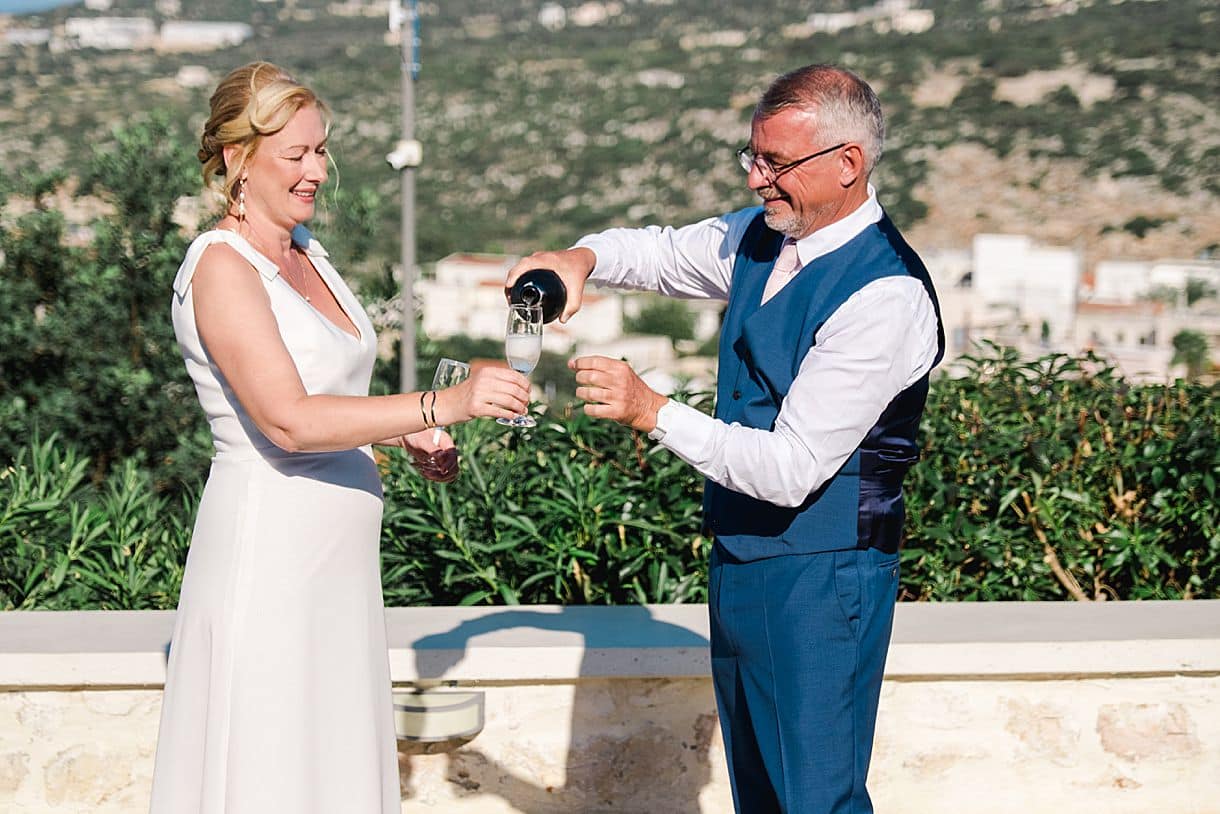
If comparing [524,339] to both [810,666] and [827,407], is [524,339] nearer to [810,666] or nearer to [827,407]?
[827,407]

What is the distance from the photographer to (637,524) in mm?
3855

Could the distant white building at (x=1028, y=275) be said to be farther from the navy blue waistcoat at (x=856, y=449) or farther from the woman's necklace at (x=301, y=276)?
the woman's necklace at (x=301, y=276)

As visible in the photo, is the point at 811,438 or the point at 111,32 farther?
the point at 111,32

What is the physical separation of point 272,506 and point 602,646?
3.42ft

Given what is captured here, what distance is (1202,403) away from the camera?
4.92 metres

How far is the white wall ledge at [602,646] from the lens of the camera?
3.10m

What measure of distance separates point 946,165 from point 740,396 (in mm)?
64250

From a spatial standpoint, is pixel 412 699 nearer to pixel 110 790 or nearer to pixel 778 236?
pixel 110 790

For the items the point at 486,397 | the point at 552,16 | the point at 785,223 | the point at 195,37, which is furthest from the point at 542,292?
the point at 552,16

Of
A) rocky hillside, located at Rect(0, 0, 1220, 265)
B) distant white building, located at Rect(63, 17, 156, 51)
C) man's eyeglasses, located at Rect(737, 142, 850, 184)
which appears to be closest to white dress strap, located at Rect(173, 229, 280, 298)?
man's eyeglasses, located at Rect(737, 142, 850, 184)

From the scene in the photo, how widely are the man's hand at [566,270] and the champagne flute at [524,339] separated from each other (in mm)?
109

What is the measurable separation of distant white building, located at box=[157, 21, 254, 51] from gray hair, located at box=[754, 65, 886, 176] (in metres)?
85.1

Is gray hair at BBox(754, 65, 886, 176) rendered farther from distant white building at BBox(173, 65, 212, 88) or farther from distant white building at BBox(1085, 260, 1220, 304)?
distant white building at BBox(173, 65, 212, 88)

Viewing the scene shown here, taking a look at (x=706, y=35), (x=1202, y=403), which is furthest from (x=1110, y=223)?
(x=1202, y=403)
